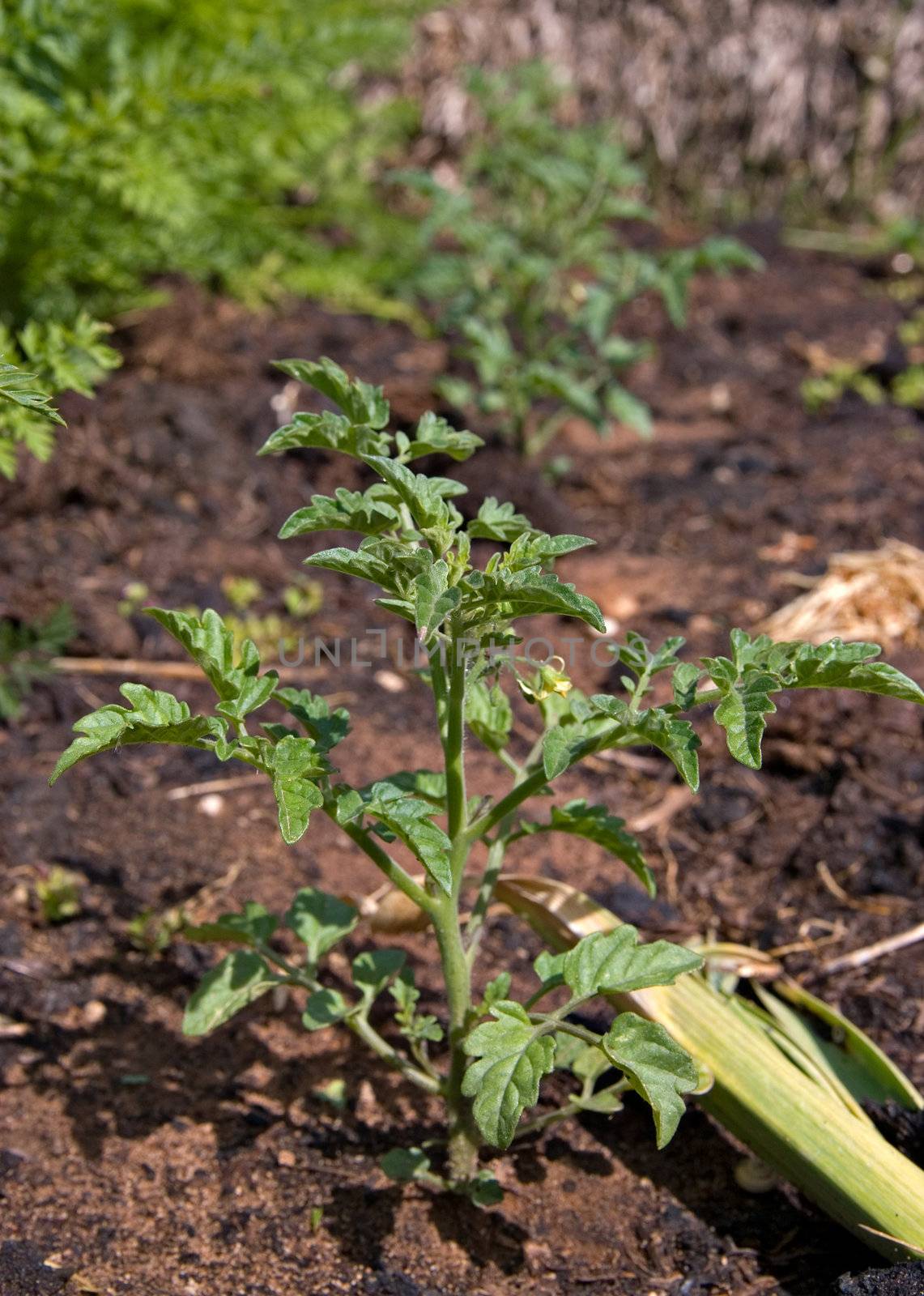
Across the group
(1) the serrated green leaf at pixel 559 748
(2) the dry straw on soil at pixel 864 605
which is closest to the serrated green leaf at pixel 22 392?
(1) the serrated green leaf at pixel 559 748

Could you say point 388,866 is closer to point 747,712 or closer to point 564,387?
point 747,712

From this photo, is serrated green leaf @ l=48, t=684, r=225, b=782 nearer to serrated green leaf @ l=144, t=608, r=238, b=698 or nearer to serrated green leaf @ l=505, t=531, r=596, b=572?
serrated green leaf @ l=144, t=608, r=238, b=698

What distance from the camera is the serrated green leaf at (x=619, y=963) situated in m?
1.63

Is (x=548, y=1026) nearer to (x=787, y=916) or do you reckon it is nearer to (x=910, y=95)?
(x=787, y=916)

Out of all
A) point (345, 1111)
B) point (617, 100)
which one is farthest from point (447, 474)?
point (617, 100)

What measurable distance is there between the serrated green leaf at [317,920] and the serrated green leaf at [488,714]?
1.20ft

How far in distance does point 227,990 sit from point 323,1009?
0.51 feet

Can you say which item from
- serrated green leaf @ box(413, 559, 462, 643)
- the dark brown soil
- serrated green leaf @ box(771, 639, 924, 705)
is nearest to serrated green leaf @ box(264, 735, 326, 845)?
serrated green leaf @ box(413, 559, 462, 643)

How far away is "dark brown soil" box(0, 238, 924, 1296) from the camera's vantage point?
73.7 inches

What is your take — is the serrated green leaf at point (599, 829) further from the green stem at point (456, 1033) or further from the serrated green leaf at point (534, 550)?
the serrated green leaf at point (534, 550)

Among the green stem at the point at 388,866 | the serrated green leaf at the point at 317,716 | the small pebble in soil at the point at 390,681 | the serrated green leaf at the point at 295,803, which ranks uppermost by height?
the serrated green leaf at the point at 295,803

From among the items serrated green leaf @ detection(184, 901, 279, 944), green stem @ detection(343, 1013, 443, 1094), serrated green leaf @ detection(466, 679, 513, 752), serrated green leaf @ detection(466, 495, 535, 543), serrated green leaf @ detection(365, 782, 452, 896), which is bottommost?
green stem @ detection(343, 1013, 443, 1094)

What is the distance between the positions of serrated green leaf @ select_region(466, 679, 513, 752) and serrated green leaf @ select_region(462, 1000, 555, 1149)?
43 cm

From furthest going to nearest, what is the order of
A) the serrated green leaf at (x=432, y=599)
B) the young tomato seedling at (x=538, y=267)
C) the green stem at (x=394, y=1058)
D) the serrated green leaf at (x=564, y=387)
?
the young tomato seedling at (x=538, y=267), the serrated green leaf at (x=564, y=387), the green stem at (x=394, y=1058), the serrated green leaf at (x=432, y=599)
